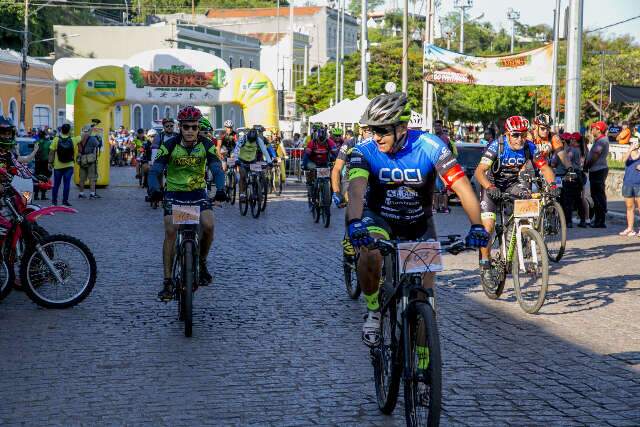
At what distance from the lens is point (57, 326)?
29.1ft

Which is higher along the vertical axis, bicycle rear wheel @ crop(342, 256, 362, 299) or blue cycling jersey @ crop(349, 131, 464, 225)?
blue cycling jersey @ crop(349, 131, 464, 225)

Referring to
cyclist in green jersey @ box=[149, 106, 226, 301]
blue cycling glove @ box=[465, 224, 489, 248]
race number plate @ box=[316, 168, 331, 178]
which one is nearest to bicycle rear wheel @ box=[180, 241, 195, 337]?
cyclist in green jersey @ box=[149, 106, 226, 301]

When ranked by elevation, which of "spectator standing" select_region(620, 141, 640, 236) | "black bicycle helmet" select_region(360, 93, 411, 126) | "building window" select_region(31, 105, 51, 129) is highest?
"building window" select_region(31, 105, 51, 129)

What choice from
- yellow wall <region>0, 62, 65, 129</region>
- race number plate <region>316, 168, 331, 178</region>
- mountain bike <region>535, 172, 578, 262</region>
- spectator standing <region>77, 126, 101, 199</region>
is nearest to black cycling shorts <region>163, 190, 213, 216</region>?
mountain bike <region>535, 172, 578, 262</region>

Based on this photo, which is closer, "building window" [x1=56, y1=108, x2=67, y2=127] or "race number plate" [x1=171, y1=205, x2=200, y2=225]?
"race number plate" [x1=171, y1=205, x2=200, y2=225]

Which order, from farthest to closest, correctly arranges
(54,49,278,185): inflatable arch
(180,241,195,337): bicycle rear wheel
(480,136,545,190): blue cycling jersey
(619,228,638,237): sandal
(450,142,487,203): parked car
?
(54,49,278,185): inflatable arch → (450,142,487,203): parked car → (619,228,638,237): sandal → (480,136,545,190): blue cycling jersey → (180,241,195,337): bicycle rear wheel

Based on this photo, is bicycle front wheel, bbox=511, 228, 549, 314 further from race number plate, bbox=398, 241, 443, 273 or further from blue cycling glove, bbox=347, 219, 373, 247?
blue cycling glove, bbox=347, 219, 373, 247

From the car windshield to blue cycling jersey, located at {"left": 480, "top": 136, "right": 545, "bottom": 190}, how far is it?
14.4m

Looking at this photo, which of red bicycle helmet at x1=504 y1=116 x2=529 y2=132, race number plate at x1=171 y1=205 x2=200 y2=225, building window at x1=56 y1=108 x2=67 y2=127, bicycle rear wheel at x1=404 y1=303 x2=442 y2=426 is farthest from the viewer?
building window at x1=56 y1=108 x2=67 y2=127

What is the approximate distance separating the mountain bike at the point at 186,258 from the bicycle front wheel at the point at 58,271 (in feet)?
3.64

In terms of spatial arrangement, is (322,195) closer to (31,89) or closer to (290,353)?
Result: (290,353)

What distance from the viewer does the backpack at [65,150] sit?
2316cm

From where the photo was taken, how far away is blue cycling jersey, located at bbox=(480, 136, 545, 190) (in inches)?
427

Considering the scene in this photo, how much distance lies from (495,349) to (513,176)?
11.3 ft
